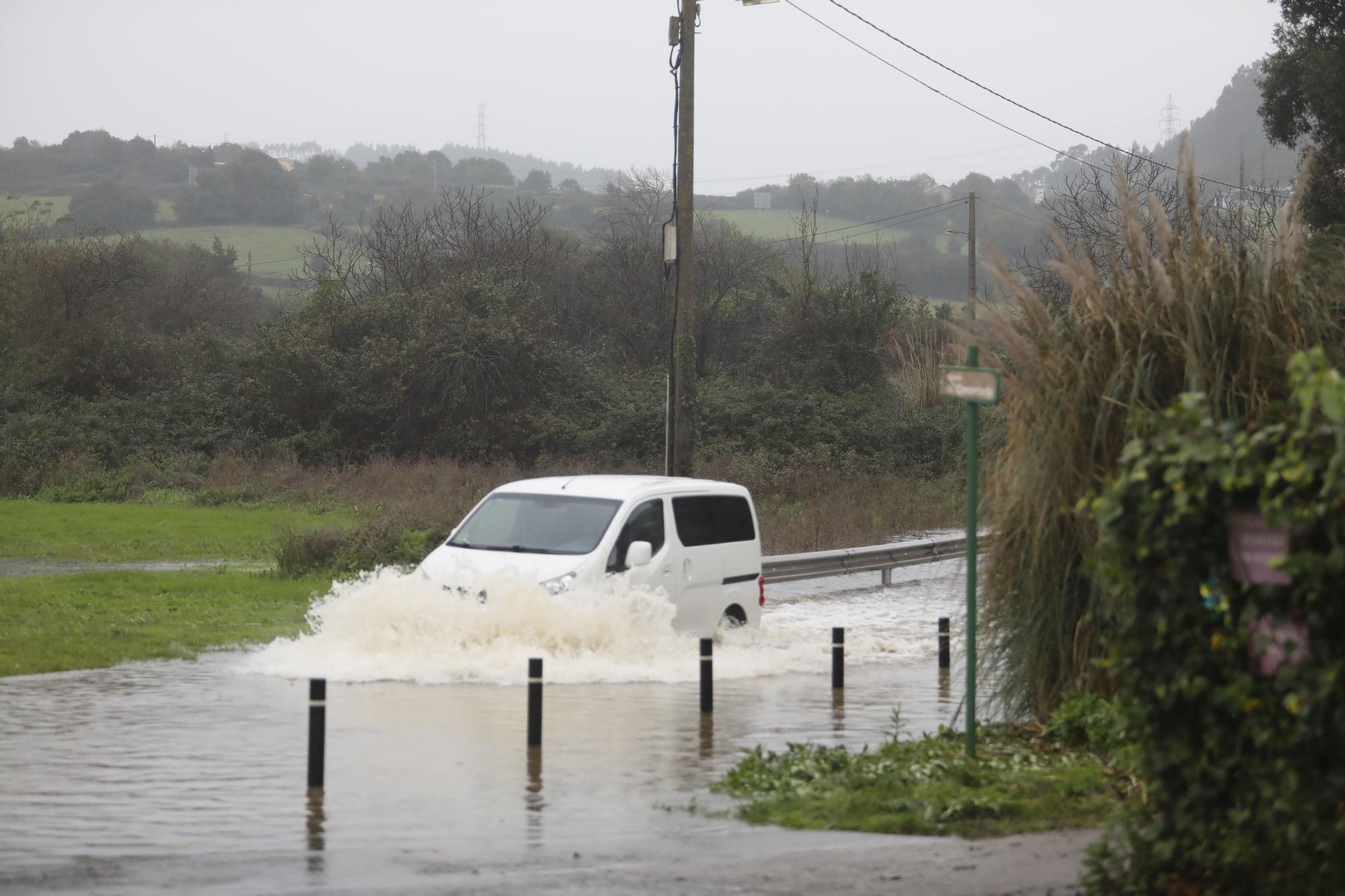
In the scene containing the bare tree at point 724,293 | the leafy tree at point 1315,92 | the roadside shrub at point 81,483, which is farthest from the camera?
the bare tree at point 724,293

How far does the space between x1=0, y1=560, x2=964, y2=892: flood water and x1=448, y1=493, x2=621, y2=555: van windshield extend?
91 centimetres

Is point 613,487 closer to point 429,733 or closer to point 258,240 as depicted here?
point 429,733

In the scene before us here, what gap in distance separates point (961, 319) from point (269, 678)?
693cm

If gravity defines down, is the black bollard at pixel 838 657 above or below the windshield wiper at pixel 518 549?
below

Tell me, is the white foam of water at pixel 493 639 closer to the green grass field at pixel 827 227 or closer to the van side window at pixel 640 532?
the van side window at pixel 640 532

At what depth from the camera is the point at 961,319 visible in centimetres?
1118

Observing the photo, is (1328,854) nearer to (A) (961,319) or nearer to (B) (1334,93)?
(A) (961,319)

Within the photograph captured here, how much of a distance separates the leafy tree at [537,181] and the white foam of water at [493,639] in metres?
106

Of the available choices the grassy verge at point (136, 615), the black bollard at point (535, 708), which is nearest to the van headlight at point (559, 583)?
the grassy verge at point (136, 615)

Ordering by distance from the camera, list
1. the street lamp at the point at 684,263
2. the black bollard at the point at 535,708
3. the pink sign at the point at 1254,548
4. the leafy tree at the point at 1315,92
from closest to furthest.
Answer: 1. the pink sign at the point at 1254,548
2. the black bollard at the point at 535,708
3. the street lamp at the point at 684,263
4. the leafy tree at the point at 1315,92

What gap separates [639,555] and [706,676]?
3014 mm

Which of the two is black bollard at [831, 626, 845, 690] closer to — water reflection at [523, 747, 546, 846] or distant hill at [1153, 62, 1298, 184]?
water reflection at [523, 747, 546, 846]

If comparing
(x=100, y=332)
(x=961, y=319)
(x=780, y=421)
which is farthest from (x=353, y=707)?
(x=100, y=332)

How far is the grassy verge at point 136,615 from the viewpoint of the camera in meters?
15.5
